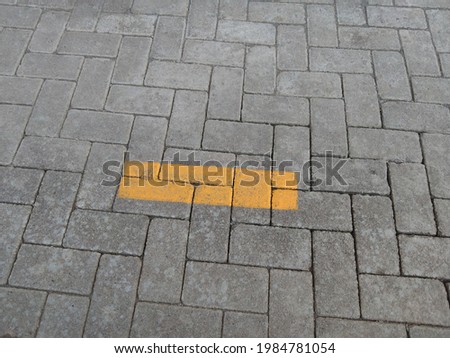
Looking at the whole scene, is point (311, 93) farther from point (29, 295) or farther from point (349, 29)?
point (29, 295)

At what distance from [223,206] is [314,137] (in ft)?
2.78

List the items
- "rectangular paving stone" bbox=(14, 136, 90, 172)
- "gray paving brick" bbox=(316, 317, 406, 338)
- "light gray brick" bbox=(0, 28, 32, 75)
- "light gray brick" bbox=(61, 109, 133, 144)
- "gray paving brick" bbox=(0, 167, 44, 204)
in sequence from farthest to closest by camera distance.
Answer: "light gray brick" bbox=(0, 28, 32, 75) → "light gray brick" bbox=(61, 109, 133, 144) → "rectangular paving stone" bbox=(14, 136, 90, 172) → "gray paving brick" bbox=(0, 167, 44, 204) → "gray paving brick" bbox=(316, 317, 406, 338)

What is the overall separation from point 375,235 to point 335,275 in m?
0.37

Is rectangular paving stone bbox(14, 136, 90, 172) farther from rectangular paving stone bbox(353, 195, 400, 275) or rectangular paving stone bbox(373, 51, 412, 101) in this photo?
rectangular paving stone bbox(373, 51, 412, 101)

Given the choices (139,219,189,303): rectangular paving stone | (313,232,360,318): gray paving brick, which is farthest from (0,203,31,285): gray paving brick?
(313,232,360,318): gray paving brick

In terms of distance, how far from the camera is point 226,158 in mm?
2859

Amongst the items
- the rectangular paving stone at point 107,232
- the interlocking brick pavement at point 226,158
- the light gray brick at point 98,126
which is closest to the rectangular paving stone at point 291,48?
the interlocking brick pavement at point 226,158

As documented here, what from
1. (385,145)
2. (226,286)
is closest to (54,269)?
(226,286)

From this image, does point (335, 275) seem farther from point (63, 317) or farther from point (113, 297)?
point (63, 317)

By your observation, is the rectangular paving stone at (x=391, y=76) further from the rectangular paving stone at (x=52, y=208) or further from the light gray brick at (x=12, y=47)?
the light gray brick at (x=12, y=47)

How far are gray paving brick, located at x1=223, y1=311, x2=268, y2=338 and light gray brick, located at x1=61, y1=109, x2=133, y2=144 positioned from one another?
4.60 feet

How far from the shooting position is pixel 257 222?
259 centimetres

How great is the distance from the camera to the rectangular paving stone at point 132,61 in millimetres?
3264

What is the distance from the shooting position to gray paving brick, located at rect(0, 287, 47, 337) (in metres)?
2.26
